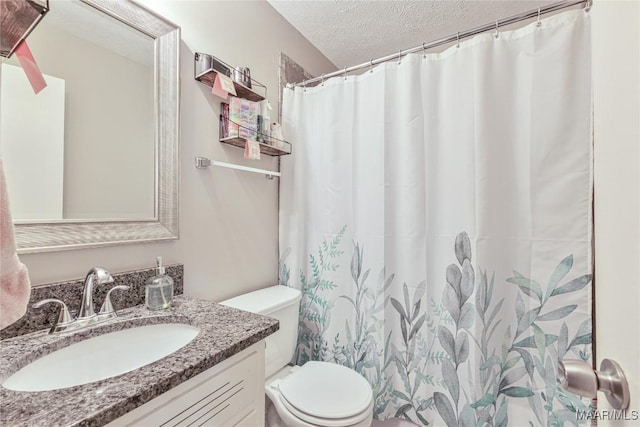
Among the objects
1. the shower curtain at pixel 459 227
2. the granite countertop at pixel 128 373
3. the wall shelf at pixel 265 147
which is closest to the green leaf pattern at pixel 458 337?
the shower curtain at pixel 459 227

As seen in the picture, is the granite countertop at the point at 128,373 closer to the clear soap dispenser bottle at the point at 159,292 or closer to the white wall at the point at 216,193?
the clear soap dispenser bottle at the point at 159,292

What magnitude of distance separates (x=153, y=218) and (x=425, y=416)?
152cm

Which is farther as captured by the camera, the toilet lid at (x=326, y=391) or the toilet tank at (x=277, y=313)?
the toilet tank at (x=277, y=313)

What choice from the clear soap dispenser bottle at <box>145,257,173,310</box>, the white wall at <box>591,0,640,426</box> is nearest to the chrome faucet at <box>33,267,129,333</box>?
the clear soap dispenser bottle at <box>145,257,173,310</box>

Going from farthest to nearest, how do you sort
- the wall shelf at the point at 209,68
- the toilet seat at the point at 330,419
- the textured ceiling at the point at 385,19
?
1. the textured ceiling at the point at 385,19
2. the wall shelf at the point at 209,68
3. the toilet seat at the point at 330,419

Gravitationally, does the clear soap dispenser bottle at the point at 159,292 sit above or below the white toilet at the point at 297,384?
above

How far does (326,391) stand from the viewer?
1.22m

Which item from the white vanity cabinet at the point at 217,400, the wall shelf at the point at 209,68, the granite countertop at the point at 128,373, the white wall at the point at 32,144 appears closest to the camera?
the granite countertop at the point at 128,373

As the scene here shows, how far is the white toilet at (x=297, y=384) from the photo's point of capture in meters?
1.08

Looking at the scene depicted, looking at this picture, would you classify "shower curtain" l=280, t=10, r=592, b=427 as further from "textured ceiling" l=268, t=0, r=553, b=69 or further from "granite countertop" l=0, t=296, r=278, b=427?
"granite countertop" l=0, t=296, r=278, b=427

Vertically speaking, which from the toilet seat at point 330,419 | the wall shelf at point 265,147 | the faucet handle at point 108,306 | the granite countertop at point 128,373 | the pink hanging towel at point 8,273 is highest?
the wall shelf at point 265,147

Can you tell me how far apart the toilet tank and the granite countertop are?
1.03ft

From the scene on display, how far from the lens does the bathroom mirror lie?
2.78 ft

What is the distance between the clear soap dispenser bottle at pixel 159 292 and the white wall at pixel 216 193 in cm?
11
